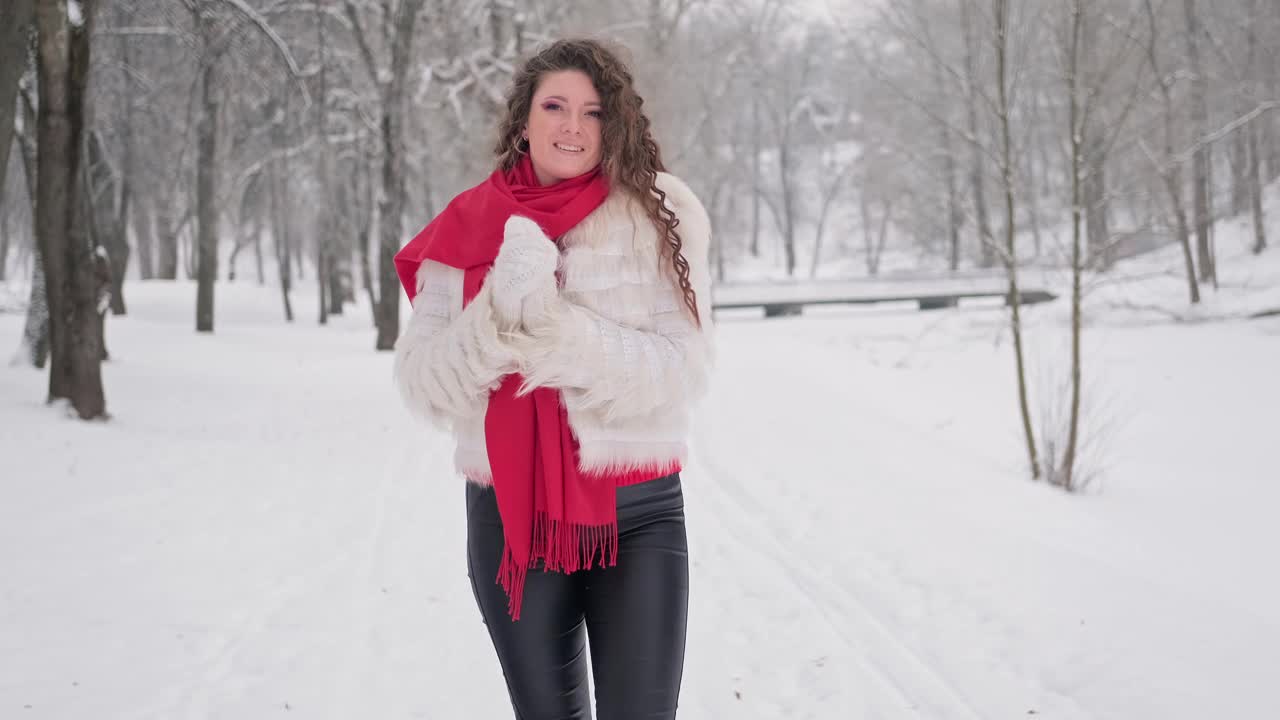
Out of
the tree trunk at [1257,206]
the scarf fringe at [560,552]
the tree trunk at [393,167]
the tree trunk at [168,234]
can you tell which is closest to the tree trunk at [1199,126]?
the tree trunk at [1257,206]

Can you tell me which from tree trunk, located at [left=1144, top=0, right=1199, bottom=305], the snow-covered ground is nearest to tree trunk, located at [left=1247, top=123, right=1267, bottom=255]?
tree trunk, located at [left=1144, top=0, right=1199, bottom=305]

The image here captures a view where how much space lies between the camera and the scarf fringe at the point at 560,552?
181cm

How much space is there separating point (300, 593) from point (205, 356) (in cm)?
1115

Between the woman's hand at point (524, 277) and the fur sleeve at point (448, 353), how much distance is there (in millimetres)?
49

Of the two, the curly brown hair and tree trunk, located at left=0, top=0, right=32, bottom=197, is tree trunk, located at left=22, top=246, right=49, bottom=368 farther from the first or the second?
the curly brown hair

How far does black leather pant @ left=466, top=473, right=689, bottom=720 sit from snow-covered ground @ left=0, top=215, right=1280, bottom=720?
62.7 inches

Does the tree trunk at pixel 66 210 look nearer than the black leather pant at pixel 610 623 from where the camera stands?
No

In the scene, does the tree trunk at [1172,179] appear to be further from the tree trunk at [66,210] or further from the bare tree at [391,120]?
the bare tree at [391,120]

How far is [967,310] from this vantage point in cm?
1859

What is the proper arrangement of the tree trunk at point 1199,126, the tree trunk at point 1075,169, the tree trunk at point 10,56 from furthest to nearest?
the tree trunk at point 1199,126
the tree trunk at point 1075,169
the tree trunk at point 10,56

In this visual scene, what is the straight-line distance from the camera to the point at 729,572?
4.79m

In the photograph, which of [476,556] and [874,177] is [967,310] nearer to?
[874,177]

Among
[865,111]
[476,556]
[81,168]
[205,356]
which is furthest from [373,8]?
[865,111]

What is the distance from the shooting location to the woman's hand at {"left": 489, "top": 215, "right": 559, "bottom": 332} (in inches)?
69.3
